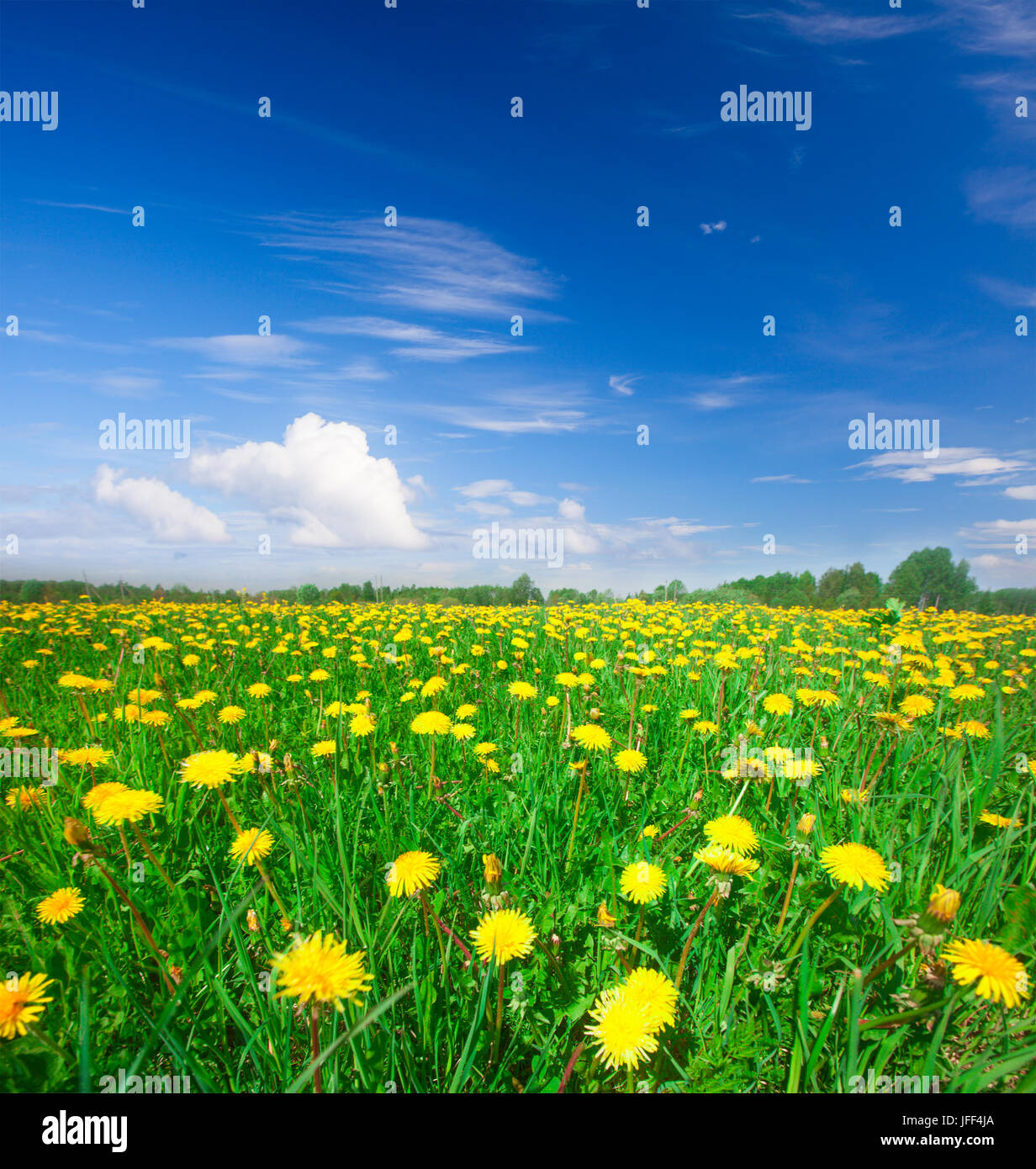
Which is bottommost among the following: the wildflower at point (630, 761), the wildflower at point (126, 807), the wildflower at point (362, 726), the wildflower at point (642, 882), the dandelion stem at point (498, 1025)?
the dandelion stem at point (498, 1025)

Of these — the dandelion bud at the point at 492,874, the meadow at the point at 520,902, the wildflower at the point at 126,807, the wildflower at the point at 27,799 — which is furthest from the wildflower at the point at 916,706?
the wildflower at the point at 27,799

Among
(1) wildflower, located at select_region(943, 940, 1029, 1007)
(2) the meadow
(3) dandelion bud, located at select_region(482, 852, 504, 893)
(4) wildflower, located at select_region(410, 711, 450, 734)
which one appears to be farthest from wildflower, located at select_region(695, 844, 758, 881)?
(4) wildflower, located at select_region(410, 711, 450, 734)

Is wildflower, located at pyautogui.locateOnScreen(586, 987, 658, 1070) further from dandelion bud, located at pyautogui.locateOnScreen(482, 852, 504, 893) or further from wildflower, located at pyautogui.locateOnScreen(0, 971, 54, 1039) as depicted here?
wildflower, located at pyautogui.locateOnScreen(0, 971, 54, 1039)

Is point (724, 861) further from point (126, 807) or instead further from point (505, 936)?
point (126, 807)

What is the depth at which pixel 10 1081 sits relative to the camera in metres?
1.10

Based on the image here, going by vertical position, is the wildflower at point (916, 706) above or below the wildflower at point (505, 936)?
above

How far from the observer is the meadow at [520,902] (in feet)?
3.76

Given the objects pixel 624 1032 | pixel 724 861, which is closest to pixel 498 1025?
pixel 624 1032

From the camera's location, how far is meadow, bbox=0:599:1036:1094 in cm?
114

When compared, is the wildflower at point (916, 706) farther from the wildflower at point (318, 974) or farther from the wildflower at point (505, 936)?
the wildflower at point (318, 974)

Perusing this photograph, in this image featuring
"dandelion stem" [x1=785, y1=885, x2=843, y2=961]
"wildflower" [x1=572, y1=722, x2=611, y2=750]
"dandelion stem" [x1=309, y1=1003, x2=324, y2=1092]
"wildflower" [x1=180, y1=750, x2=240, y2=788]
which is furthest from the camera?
"wildflower" [x1=572, y1=722, x2=611, y2=750]

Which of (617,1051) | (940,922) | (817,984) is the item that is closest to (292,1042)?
(617,1051)

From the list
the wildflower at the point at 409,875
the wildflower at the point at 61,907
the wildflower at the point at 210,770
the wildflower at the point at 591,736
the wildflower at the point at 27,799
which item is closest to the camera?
the wildflower at the point at 409,875
